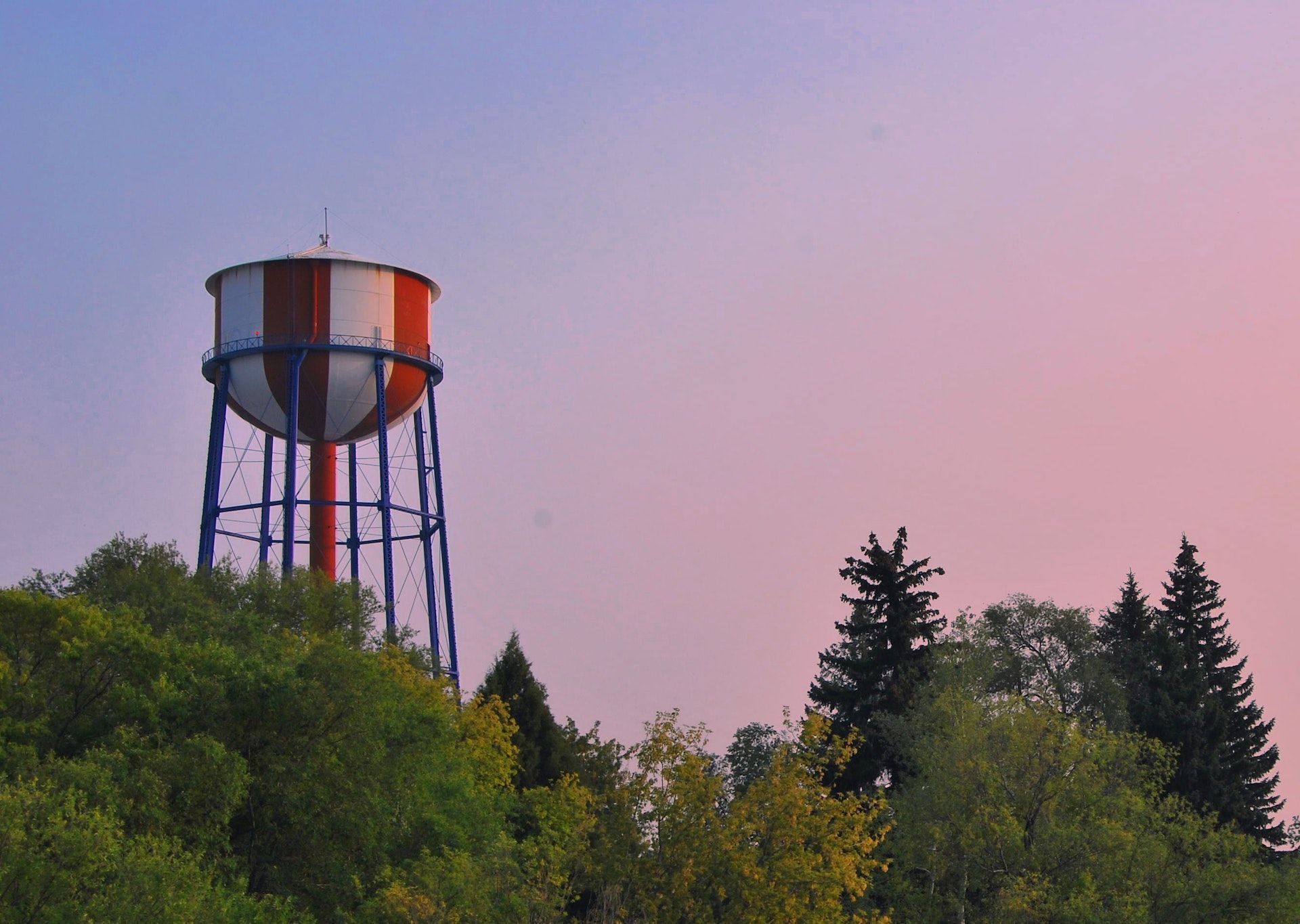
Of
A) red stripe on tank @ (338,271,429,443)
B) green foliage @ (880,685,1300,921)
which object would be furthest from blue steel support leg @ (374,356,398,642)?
green foliage @ (880,685,1300,921)

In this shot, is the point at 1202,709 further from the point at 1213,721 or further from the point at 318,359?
the point at 318,359

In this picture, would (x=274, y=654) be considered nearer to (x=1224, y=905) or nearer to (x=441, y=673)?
(x=441, y=673)

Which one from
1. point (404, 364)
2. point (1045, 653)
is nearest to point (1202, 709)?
point (1045, 653)

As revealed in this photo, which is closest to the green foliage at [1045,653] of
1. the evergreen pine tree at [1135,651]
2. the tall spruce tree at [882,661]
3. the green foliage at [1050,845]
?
the evergreen pine tree at [1135,651]

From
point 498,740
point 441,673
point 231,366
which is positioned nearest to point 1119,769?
point 498,740

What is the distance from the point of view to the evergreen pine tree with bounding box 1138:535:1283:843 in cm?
4997

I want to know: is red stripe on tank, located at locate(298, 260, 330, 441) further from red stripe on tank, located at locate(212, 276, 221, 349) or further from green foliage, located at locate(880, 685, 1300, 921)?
green foliage, located at locate(880, 685, 1300, 921)

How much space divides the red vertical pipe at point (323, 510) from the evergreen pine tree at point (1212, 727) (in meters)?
23.7

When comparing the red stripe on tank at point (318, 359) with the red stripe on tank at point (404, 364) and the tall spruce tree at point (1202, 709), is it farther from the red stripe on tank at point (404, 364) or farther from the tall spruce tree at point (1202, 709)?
the tall spruce tree at point (1202, 709)

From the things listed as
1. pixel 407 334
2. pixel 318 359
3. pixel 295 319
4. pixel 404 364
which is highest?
pixel 407 334

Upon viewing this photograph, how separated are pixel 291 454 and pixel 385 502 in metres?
2.95

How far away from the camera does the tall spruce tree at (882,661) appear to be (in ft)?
160

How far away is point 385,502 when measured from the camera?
51.3 m

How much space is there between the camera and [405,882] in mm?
30562
